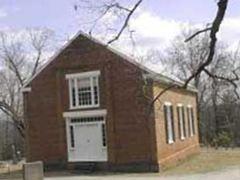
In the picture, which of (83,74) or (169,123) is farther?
(169,123)

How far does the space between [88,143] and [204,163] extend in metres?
7.88

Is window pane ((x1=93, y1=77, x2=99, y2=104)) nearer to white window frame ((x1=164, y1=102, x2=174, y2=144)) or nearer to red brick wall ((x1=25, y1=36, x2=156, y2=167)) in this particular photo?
red brick wall ((x1=25, y1=36, x2=156, y2=167))

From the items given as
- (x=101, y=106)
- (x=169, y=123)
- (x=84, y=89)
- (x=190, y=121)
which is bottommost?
(x=169, y=123)

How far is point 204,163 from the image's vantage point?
40594 mm

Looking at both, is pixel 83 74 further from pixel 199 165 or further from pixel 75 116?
pixel 199 165

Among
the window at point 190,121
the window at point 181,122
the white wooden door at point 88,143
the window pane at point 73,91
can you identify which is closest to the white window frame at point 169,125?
the window at point 181,122

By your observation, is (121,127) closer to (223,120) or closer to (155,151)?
(155,151)

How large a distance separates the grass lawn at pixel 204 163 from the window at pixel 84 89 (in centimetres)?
618

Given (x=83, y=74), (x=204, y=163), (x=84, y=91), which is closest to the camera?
(x=83, y=74)

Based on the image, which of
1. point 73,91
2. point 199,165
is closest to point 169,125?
point 199,165

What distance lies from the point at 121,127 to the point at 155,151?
2554 mm

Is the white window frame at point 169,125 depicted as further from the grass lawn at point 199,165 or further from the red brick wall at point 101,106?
the red brick wall at point 101,106

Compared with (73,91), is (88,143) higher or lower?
lower

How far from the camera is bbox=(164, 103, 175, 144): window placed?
3915 cm
